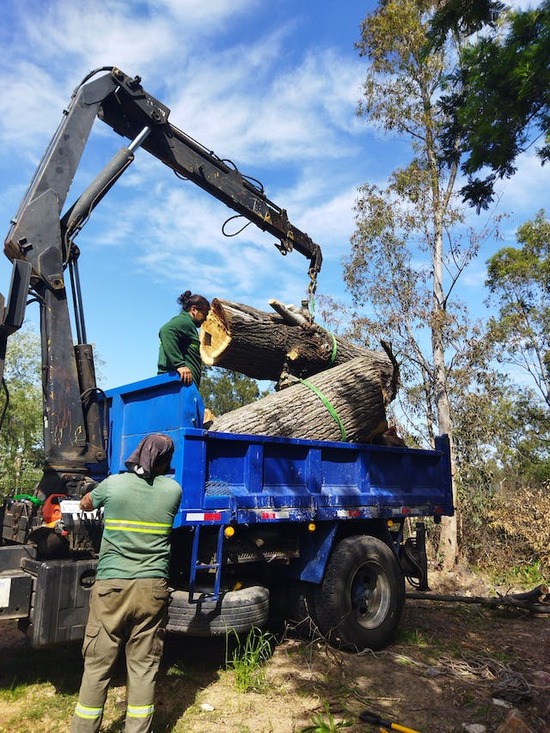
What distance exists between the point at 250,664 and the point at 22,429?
19306 mm

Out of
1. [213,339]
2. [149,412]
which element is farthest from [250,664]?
[213,339]

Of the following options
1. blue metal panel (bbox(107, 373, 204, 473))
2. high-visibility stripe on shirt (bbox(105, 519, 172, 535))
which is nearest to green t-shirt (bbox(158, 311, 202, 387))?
blue metal panel (bbox(107, 373, 204, 473))

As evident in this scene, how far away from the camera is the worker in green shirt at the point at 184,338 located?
489 cm

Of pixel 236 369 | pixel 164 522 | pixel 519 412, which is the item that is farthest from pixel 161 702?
pixel 519 412

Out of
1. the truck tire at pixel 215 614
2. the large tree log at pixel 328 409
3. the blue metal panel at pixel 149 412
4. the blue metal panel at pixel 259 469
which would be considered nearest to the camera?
the truck tire at pixel 215 614

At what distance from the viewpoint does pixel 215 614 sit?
4.03 metres

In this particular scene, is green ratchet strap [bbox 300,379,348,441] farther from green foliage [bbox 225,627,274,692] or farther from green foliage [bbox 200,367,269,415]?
green foliage [bbox 200,367,269,415]

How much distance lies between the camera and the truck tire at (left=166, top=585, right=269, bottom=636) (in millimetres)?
3932

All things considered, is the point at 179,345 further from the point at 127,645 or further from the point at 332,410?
the point at 127,645

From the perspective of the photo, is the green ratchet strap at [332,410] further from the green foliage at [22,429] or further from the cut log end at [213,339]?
the green foliage at [22,429]

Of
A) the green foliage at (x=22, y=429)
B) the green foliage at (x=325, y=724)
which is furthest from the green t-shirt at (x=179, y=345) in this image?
the green foliage at (x=22, y=429)

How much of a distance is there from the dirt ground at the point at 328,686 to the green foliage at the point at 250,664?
73mm

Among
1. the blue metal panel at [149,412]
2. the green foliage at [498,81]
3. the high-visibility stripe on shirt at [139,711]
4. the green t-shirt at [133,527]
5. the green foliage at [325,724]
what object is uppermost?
the green foliage at [498,81]

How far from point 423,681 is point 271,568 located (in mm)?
1460
